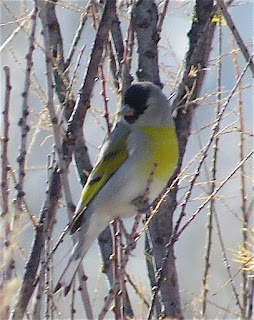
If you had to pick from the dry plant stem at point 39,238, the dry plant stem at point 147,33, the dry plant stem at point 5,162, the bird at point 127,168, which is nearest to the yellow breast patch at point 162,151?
the bird at point 127,168

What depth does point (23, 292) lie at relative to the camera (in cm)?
173

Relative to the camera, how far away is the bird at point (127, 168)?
2.30m

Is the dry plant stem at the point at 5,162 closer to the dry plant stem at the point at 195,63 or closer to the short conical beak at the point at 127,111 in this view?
the short conical beak at the point at 127,111

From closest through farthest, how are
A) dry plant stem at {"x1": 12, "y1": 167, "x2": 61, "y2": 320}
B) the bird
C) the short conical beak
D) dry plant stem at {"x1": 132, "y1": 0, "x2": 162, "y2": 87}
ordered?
1. dry plant stem at {"x1": 12, "y1": 167, "x2": 61, "y2": 320}
2. the bird
3. the short conical beak
4. dry plant stem at {"x1": 132, "y1": 0, "x2": 162, "y2": 87}

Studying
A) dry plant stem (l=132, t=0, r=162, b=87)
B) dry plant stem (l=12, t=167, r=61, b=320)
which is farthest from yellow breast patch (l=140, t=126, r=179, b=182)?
dry plant stem (l=12, t=167, r=61, b=320)

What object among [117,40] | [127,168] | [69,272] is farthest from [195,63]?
[69,272]

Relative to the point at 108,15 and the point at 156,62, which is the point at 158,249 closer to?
the point at 156,62

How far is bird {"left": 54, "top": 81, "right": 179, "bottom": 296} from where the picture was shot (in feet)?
7.55

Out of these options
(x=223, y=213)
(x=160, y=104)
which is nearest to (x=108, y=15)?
(x=160, y=104)

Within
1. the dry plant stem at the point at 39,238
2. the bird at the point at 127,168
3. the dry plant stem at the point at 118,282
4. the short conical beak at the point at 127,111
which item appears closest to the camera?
the dry plant stem at the point at 118,282

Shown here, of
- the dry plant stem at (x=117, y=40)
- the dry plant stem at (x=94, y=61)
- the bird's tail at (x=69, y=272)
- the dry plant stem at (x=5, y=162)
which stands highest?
the dry plant stem at (x=117, y=40)

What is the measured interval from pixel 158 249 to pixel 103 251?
246 mm

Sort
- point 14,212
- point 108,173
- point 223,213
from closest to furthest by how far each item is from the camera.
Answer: point 14,212, point 108,173, point 223,213

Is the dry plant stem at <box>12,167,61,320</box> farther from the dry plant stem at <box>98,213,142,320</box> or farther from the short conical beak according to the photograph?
the short conical beak
